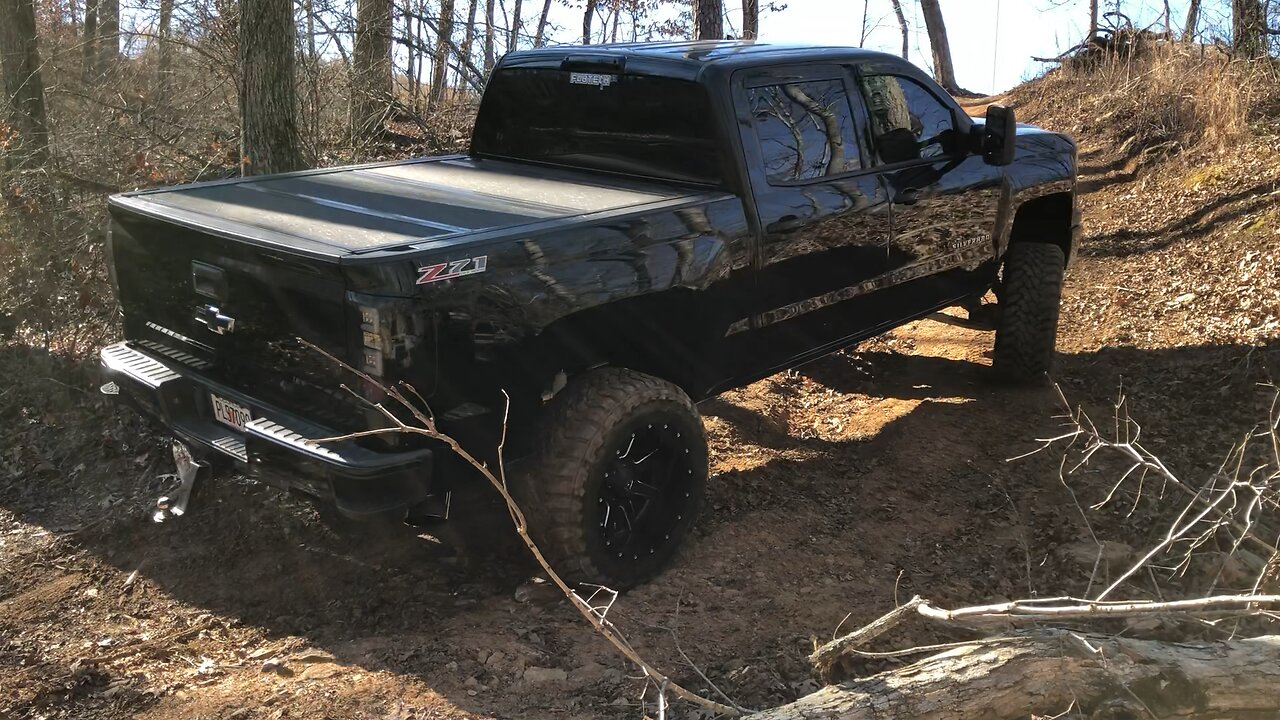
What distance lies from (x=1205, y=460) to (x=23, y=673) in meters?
5.33

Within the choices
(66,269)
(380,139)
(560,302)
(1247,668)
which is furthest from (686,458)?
(380,139)

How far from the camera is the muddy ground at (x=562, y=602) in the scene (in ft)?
11.1

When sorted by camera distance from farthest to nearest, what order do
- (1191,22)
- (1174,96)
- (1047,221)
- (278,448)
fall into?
(1191,22) < (1174,96) < (1047,221) < (278,448)

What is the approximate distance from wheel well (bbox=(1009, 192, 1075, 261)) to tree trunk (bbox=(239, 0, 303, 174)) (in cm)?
469

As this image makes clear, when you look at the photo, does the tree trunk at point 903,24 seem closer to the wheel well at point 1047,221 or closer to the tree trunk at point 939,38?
the tree trunk at point 939,38

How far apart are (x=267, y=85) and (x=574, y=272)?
4.04 m

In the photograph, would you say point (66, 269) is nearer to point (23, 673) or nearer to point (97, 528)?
point (97, 528)

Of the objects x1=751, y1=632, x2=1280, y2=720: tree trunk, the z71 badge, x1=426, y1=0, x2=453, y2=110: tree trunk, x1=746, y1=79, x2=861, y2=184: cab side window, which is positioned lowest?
x1=751, y1=632, x2=1280, y2=720: tree trunk

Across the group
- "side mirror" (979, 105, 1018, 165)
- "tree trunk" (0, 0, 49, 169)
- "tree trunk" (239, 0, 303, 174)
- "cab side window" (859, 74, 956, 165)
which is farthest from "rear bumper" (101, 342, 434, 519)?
"tree trunk" (0, 0, 49, 169)

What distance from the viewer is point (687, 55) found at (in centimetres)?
461

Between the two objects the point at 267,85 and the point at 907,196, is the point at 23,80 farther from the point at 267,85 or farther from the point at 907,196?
the point at 907,196

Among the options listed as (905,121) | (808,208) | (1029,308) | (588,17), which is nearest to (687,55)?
(808,208)

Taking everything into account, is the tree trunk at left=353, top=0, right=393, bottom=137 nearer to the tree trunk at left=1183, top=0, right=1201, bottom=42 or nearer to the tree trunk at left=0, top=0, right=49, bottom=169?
the tree trunk at left=0, top=0, right=49, bottom=169

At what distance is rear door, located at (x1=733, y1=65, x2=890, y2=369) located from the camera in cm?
443
